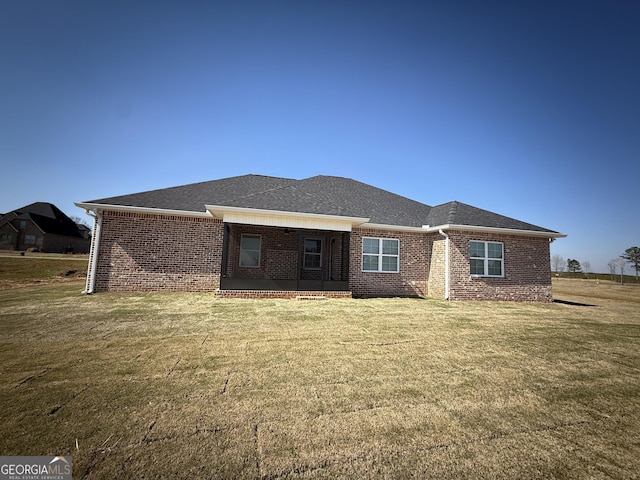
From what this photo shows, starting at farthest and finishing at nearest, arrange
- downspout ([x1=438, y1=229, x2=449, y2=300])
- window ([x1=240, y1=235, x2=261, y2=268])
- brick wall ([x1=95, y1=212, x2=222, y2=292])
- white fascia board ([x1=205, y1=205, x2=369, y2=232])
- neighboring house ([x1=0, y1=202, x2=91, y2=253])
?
neighboring house ([x1=0, y1=202, x2=91, y2=253]) → window ([x1=240, y1=235, x2=261, y2=268]) → downspout ([x1=438, y1=229, x2=449, y2=300]) → brick wall ([x1=95, y1=212, x2=222, y2=292]) → white fascia board ([x1=205, y1=205, x2=369, y2=232])

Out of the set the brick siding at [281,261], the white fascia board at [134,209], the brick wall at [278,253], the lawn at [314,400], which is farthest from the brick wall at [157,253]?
the lawn at [314,400]

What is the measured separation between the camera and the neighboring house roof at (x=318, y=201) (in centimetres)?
1146

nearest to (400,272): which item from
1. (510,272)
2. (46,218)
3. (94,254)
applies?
(510,272)

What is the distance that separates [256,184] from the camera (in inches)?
616

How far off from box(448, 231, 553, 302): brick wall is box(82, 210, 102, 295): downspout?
14.2 meters

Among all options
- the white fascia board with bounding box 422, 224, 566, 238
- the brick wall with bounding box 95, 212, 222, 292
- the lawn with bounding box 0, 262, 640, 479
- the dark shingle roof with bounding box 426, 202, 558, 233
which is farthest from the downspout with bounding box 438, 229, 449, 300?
the brick wall with bounding box 95, 212, 222, 292

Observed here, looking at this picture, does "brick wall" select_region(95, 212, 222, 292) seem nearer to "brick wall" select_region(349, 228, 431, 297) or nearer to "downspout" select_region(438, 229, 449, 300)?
"brick wall" select_region(349, 228, 431, 297)

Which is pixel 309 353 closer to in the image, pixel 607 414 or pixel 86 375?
pixel 86 375

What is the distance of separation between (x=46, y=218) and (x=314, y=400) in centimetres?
5445

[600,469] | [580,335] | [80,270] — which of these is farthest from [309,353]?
[80,270]

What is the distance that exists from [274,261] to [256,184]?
4.88 meters

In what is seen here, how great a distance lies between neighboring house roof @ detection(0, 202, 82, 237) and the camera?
3816cm

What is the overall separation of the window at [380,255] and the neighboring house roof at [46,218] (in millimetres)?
46432

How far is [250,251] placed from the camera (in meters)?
13.4
